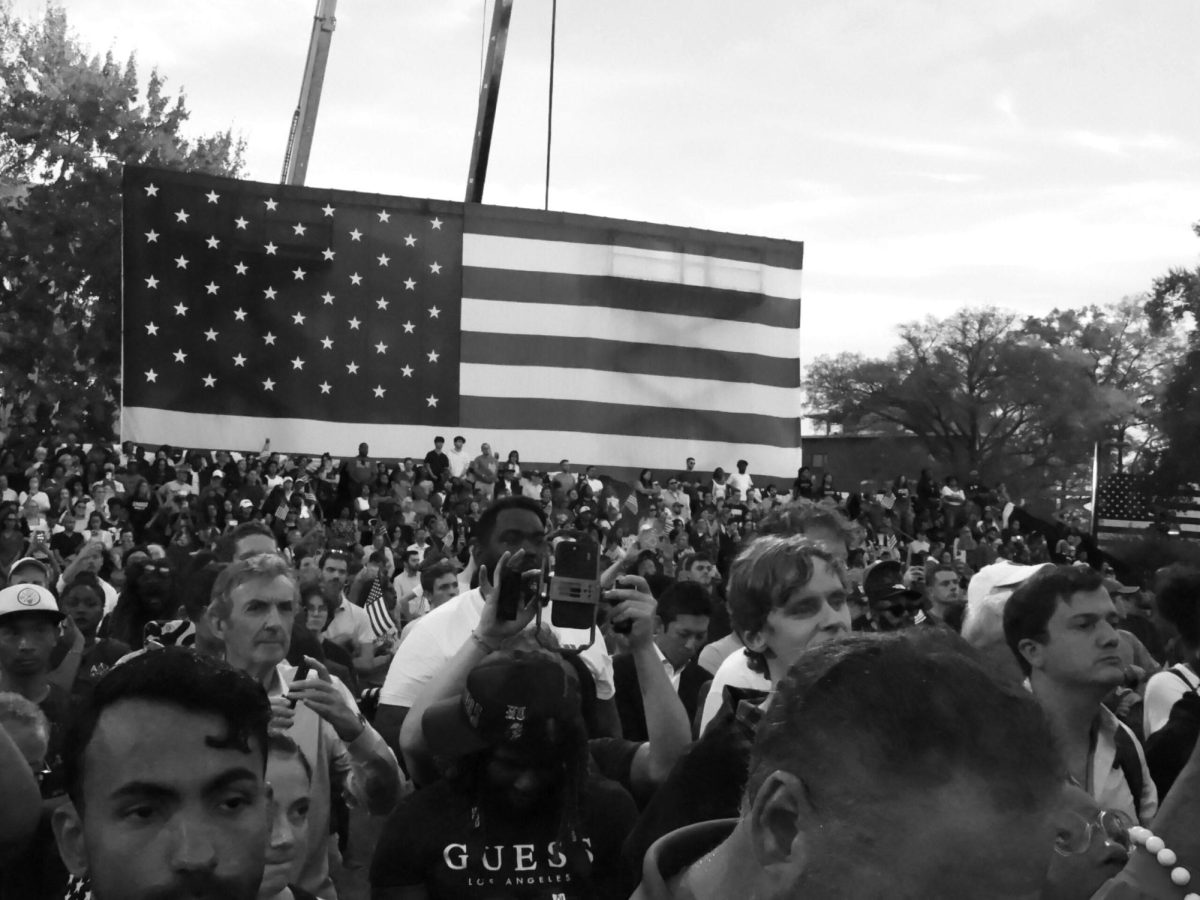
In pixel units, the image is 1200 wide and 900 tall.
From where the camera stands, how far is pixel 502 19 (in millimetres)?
26188

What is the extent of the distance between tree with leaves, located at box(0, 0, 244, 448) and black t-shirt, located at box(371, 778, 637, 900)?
31.8m

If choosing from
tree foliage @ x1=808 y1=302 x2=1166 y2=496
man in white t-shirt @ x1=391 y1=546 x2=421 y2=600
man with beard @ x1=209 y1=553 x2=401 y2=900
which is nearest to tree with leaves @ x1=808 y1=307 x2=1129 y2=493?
tree foliage @ x1=808 y1=302 x2=1166 y2=496

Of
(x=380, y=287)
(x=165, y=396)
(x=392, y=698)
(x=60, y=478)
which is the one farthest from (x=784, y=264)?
(x=392, y=698)

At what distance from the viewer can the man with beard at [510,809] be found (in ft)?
10.3

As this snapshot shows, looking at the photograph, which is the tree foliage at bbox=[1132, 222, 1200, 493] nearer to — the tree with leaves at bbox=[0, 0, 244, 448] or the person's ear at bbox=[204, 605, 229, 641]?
the tree with leaves at bbox=[0, 0, 244, 448]

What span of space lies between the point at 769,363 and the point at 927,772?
2492 centimetres

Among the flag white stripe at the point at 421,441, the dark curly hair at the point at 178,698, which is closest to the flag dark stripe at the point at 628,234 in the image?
the flag white stripe at the point at 421,441

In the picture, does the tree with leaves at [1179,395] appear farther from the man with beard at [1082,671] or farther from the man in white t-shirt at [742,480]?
the man with beard at [1082,671]

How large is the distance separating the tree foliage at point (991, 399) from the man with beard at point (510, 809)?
56100 millimetres

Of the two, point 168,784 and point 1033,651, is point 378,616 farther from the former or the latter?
point 168,784

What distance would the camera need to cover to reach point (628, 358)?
2486 cm

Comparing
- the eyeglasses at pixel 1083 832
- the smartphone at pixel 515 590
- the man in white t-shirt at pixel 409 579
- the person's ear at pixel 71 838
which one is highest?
the smartphone at pixel 515 590

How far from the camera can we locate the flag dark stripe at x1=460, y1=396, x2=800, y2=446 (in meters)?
23.9

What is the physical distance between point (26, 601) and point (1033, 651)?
10.6 feet
